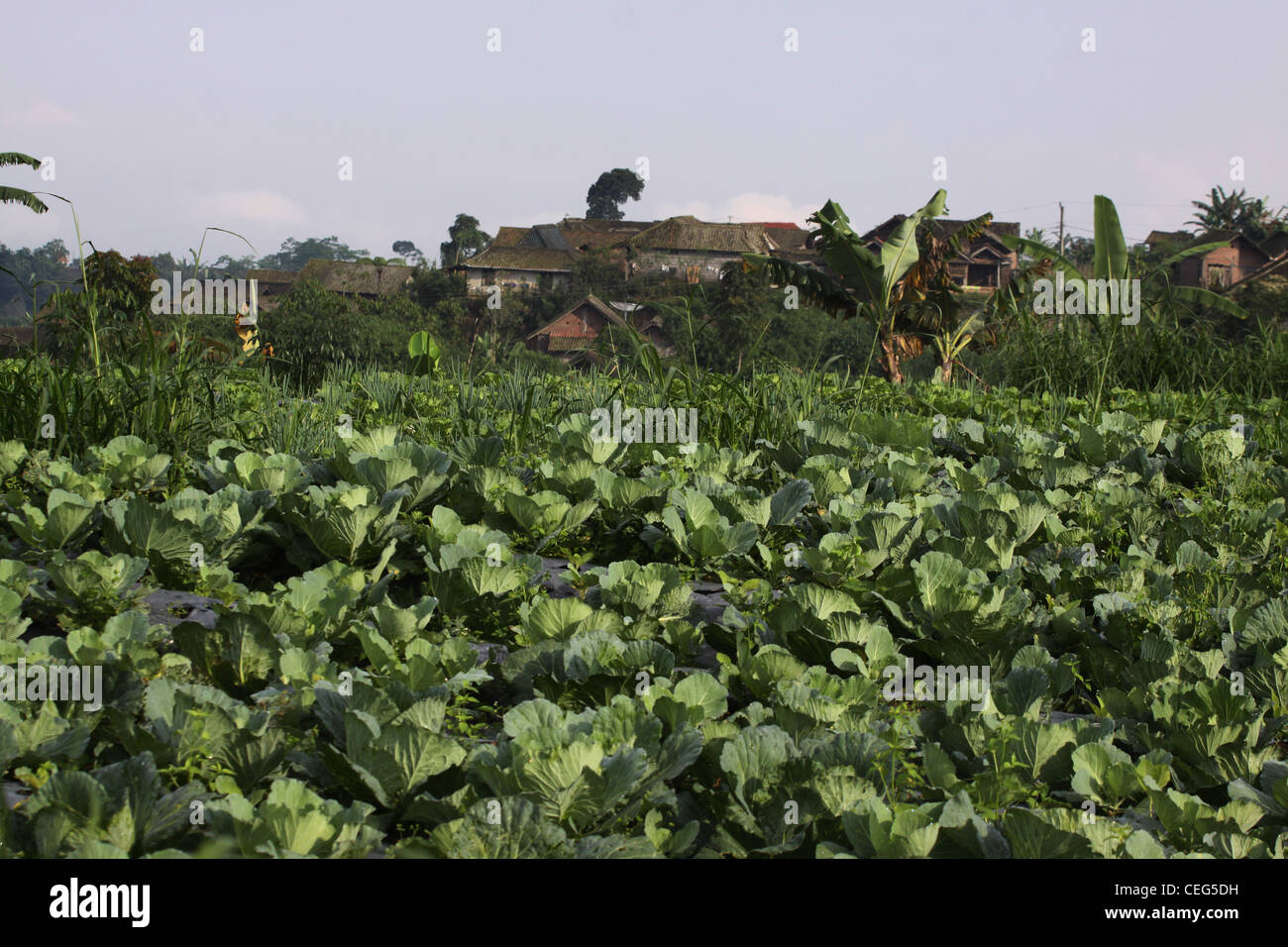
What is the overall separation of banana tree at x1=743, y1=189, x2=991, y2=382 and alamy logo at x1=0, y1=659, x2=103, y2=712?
13689mm

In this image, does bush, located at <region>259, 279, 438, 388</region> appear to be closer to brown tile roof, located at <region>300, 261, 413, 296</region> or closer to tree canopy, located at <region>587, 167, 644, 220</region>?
brown tile roof, located at <region>300, 261, 413, 296</region>

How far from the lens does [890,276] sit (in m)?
17.0

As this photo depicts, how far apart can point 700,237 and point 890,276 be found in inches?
2140

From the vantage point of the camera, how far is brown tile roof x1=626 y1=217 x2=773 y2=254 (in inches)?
2648

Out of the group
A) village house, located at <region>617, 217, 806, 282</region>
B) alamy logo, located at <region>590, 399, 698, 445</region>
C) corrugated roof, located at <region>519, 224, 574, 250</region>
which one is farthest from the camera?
corrugated roof, located at <region>519, 224, 574, 250</region>

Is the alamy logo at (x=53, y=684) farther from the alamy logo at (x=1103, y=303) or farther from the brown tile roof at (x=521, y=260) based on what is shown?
the brown tile roof at (x=521, y=260)

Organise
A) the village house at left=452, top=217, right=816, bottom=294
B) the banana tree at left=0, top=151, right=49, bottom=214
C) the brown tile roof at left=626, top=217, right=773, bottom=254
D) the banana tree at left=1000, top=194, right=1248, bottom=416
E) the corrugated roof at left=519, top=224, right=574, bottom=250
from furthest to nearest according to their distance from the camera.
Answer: the corrugated roof at left=519, top=224, right=574, bottom=250, the brown tile roof at left=626, top=217, right=773, bottom=254, the village house at left=452, top=217, right=816, bottom=294, the banana tree at left=0, top=151, right=49, bottom=214, the banana tree at left=1000, top=194, right=1248, bottom=416

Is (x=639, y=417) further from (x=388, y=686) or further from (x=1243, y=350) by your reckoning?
(x=1243, y=350)

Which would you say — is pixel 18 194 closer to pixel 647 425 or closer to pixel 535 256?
pixel 647 425

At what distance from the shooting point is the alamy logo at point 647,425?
4358 millimetres

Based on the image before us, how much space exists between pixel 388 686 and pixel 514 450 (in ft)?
8.74
